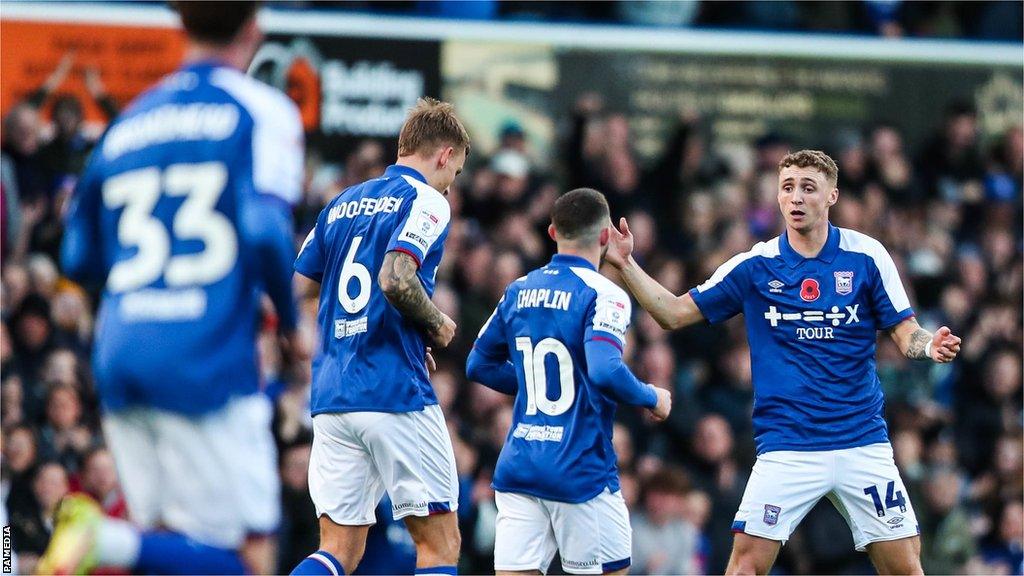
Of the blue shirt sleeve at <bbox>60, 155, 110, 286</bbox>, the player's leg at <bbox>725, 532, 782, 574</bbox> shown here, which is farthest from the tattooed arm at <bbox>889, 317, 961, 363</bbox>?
the blue shirt sleeve at <bbox>60, 155, 110, 286</bbox>

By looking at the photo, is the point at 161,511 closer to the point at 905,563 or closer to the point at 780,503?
the point at 780,503

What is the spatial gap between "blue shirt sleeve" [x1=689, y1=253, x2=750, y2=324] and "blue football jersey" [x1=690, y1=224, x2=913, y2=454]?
13mm

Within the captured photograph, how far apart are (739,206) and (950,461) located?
354 cm

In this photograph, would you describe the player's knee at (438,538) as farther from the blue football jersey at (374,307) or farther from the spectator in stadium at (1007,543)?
the spectator in stadium at (1007,543)

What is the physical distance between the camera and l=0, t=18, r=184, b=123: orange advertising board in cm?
1390

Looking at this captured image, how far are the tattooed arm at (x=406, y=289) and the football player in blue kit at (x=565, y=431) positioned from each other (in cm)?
69

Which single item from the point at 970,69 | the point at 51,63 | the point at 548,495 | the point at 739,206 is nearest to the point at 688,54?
the point at 739,206

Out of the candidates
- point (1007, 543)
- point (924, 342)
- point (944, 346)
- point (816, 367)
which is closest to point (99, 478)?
point (816, 367)

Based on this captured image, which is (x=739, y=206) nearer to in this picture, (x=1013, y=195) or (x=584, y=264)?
(x=1013, y=195)

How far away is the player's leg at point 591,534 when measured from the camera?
25.2 ft

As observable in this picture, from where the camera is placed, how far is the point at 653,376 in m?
14.0

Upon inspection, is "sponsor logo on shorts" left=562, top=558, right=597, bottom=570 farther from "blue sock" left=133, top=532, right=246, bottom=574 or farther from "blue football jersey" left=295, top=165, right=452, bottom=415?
"blue sock" left=133, top=532, right=246, bottom=574

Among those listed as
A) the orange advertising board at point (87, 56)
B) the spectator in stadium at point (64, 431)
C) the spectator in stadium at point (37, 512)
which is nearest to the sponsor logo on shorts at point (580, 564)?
the spectator in stadium at point (37, 512)

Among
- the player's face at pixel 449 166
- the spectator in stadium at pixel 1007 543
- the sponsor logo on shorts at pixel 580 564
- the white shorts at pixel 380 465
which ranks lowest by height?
the spectator in stadium at pixel 1007 543
